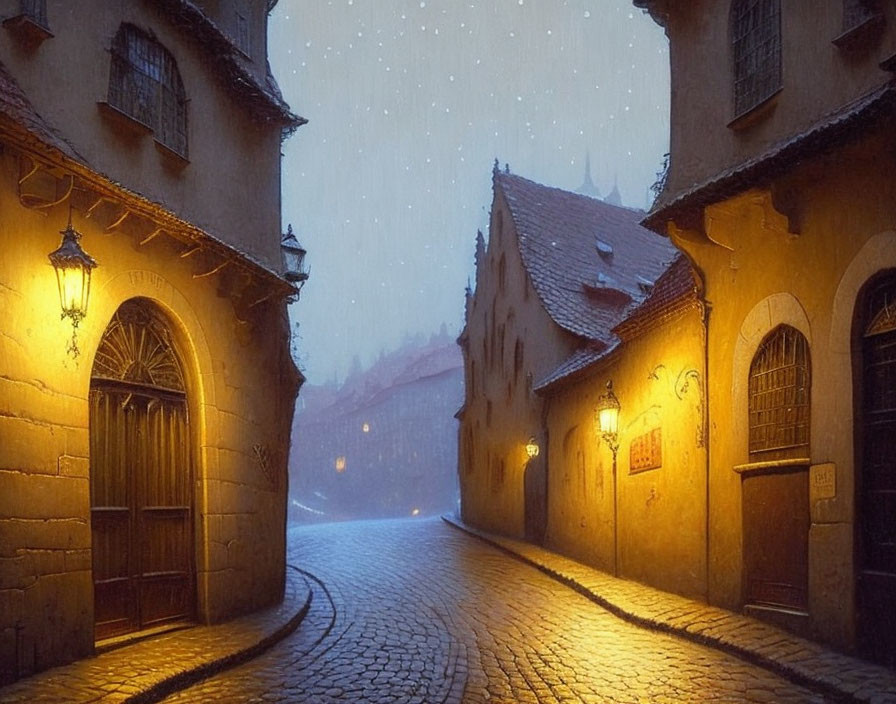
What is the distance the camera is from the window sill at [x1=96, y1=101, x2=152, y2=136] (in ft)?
30.2

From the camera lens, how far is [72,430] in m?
7.84

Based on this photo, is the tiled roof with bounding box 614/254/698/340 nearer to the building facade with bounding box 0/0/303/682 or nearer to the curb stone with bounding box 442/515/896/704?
the curb stone with bounding box 442/515/896/704

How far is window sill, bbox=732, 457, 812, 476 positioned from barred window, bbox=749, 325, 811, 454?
178mm

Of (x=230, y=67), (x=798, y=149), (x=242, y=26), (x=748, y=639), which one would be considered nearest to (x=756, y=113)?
(x=798, y=149)

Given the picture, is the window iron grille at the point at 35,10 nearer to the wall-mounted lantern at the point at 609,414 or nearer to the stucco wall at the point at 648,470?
the stucco wall at the point at 648,470

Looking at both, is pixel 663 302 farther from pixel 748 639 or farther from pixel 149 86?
pixel 149 86

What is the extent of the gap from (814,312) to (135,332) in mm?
7378

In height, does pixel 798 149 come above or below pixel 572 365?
above

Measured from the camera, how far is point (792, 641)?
8.47 meters

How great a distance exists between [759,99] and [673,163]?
2.12 metres

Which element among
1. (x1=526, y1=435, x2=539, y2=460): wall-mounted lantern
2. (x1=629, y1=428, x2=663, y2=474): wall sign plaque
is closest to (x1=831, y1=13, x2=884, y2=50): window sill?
(x1=629, y1=428, x2=663, y2=474): wall sign plaque

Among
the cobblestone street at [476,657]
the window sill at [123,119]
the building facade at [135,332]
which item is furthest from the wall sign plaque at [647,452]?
the window sill at [123,119]

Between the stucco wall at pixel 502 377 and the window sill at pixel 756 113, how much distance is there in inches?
370

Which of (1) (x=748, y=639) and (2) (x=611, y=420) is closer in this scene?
(1) (x=748, y=639)
